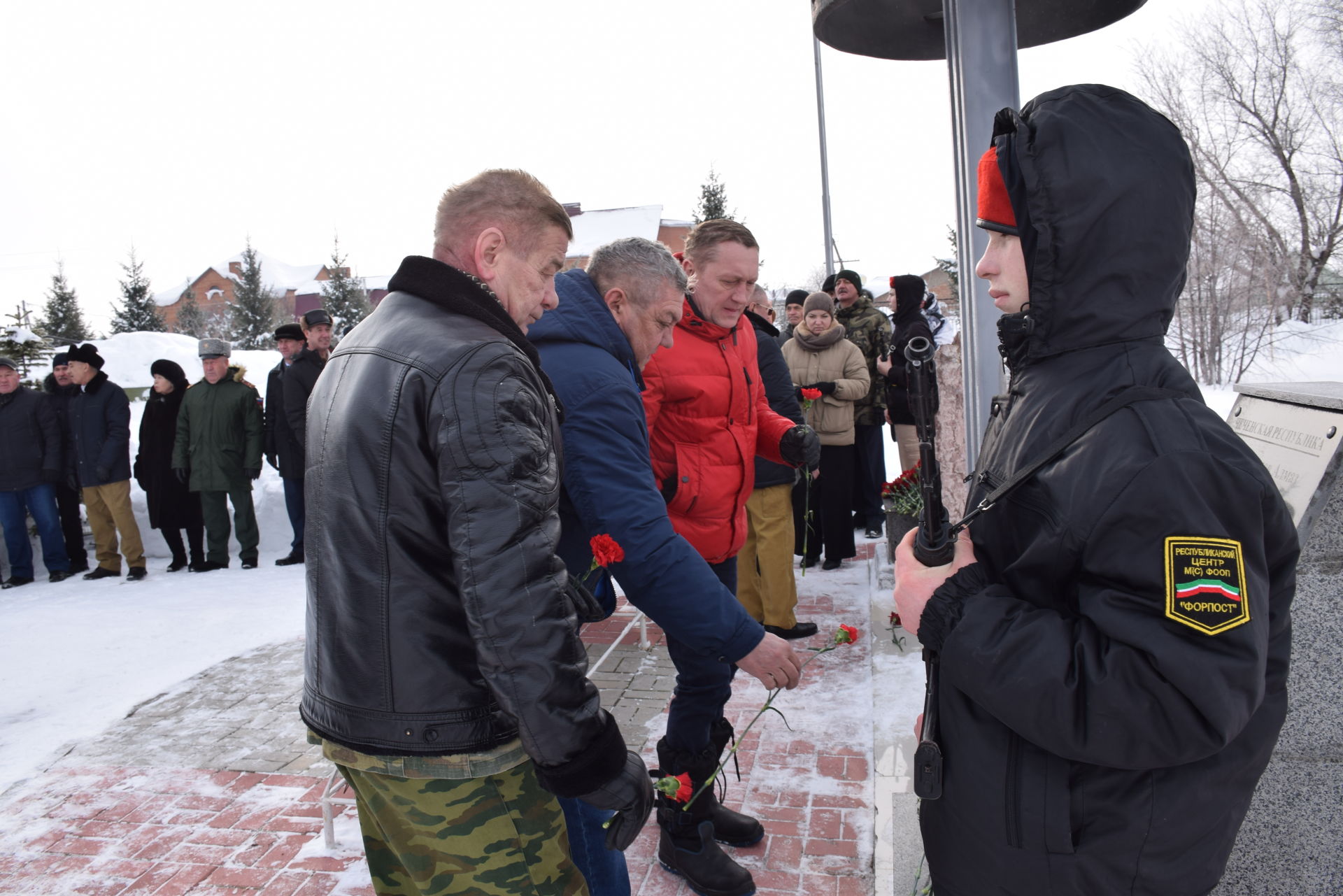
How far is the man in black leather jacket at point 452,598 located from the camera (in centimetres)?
160

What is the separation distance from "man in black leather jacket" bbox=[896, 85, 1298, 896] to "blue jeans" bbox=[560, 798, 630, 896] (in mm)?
1016

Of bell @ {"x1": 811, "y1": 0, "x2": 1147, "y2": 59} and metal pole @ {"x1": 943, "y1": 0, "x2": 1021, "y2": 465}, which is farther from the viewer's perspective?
bell @ {"x1": 811, "y1": 0, "x2": 1147, "y2": 59}

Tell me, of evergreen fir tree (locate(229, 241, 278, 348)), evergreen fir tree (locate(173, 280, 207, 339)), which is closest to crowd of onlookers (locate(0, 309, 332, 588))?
evergreen fir tree (locate(229, 241, 278, 348))

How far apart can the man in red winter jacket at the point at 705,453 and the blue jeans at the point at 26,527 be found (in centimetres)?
787

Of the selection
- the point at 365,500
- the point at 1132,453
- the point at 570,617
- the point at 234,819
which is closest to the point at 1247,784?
the point at 1132,453

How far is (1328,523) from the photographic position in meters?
2.15

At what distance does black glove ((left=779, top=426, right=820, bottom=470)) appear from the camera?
370cm

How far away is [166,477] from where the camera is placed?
27.5 ft

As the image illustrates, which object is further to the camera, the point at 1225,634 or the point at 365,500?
the point at 365,500

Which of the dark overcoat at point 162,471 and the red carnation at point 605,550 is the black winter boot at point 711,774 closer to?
the red carnation at point 605,550

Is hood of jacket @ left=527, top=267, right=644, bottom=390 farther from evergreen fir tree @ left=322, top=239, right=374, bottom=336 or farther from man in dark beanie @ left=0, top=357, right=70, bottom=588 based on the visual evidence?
evergreen fir tree @ left=322, top=239, right=374, bottom=336

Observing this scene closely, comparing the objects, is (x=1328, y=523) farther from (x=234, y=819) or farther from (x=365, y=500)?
(x=234, y=819)

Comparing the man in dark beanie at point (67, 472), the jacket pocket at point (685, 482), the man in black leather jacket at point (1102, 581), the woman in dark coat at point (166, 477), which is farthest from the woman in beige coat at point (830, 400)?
the man in dark beanie at point (67, 472)

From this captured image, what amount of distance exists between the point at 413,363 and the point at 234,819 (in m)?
3.00
